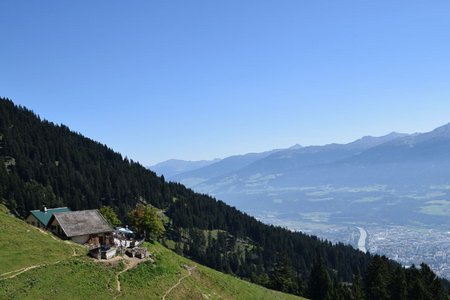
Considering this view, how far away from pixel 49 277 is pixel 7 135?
157092mm

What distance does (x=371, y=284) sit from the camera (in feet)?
361

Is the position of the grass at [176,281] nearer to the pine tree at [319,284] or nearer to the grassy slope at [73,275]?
the grassy slope at [73,275]

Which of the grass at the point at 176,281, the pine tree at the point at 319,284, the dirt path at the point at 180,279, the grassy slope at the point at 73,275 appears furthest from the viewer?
the pine tree at the point at 319,284

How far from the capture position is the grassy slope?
53688 millimetres

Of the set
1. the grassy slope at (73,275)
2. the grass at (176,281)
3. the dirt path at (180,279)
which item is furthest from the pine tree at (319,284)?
the dirt path at (180,279)

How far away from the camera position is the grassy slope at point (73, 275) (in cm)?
5369

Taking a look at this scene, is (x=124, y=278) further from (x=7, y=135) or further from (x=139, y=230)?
(x=7, y=135)

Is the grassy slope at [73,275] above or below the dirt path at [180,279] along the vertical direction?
above

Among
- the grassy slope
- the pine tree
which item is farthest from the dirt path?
the pine tree

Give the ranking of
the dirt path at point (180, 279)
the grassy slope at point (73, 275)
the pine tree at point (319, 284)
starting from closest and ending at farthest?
the grassy slope at point (73, 275)
the dirt path at point (180, 279)
the pine tree at point (319, 284)

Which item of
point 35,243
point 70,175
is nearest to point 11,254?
point 35,243

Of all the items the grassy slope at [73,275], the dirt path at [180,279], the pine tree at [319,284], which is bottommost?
the pine tree at [319,284]

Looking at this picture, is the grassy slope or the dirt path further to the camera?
the dirt path

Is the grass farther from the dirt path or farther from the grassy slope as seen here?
the dirt path
